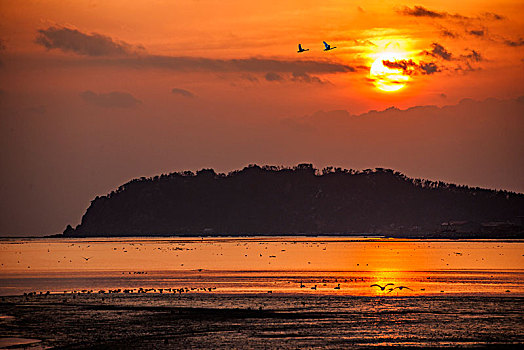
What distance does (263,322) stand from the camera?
67.3 meters

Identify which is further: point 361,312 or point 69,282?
point 69,282

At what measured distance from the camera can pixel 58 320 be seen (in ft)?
224

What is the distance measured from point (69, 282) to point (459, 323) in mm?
68353

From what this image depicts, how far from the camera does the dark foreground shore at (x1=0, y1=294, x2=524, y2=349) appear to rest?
57.6m

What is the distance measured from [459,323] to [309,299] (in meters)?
23.0

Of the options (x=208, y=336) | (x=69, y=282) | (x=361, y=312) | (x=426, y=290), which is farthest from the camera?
(x=69, y=282)

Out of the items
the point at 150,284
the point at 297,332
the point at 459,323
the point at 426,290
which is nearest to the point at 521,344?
the point at 459,323

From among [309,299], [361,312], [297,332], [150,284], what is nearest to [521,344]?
[297,332]

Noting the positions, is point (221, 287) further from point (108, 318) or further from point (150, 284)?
point (108, 318)

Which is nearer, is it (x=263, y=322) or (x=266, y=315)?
(x=263, y=322)

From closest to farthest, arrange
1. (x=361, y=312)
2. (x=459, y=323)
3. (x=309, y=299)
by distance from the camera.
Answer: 1. (x=459, y=323)
2. (x=361, y=312)
3. (x=309, y=299)

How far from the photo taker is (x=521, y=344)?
55.8 m

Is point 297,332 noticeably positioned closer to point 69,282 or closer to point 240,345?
point 240,345

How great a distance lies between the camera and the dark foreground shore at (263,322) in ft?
189
